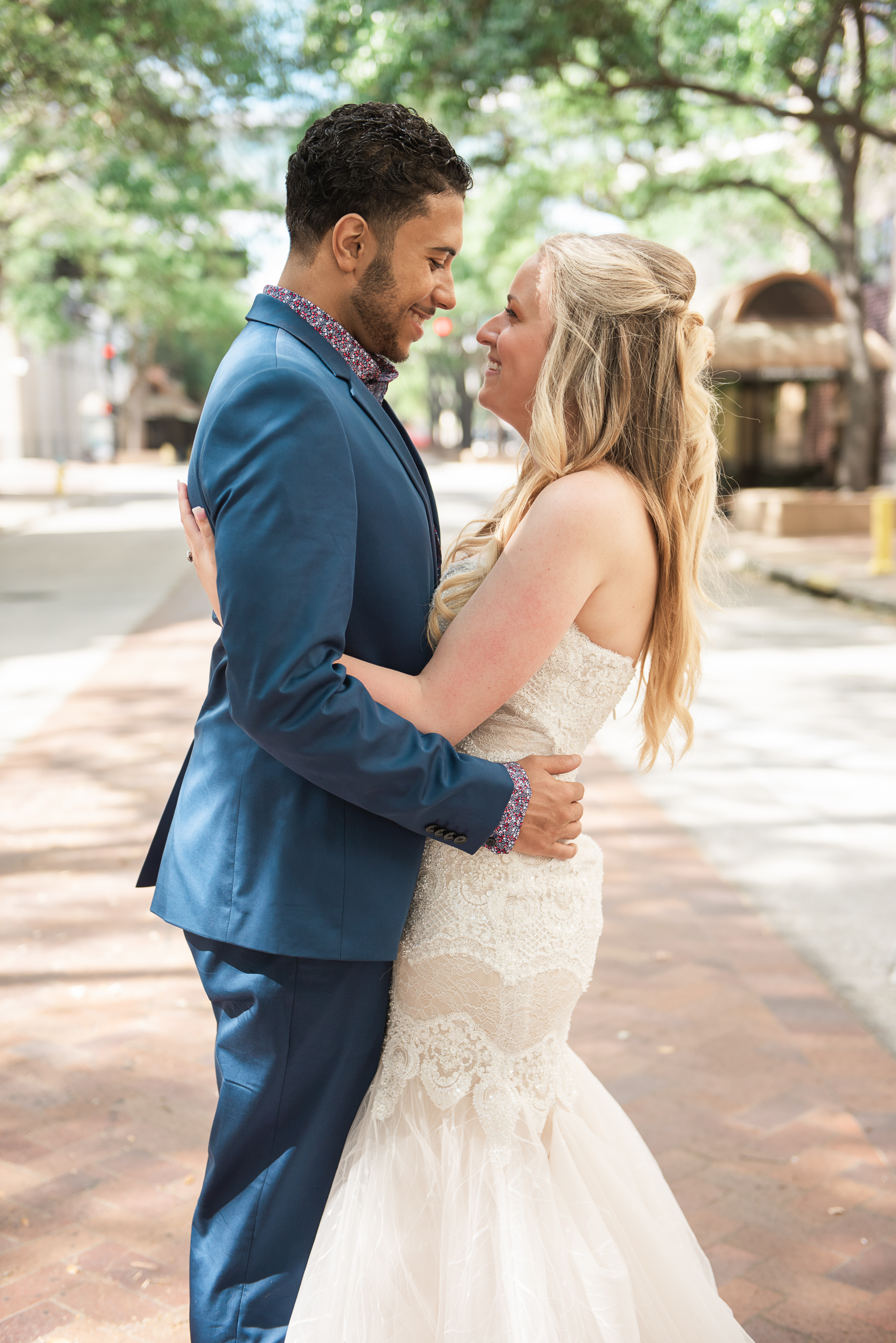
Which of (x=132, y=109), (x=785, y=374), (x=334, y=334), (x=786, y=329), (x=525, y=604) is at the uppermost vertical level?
(x=132, y=109)

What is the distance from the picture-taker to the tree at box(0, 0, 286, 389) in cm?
1556

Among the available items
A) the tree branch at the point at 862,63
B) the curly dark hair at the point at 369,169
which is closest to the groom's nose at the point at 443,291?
the curly dark hair at the point at 369,169

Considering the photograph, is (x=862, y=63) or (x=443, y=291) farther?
(x=862, y=63)

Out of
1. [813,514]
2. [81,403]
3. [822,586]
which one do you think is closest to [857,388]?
[813,514]

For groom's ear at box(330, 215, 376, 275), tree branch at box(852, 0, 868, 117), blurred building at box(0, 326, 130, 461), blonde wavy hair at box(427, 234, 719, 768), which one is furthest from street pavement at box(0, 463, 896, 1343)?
blurred building at box(0, 326, 130, 461)

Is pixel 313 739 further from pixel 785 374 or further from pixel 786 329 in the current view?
pixel 785 374

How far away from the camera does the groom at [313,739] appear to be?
1.71m

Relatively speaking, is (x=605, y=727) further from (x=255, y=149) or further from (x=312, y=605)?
(x=255, y=149)

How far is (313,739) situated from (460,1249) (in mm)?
955

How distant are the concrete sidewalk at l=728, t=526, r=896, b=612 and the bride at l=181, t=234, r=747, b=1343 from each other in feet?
35.3

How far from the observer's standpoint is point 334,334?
195 centimetres

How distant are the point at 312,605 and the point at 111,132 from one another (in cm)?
1995

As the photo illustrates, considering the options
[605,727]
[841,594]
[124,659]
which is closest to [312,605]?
[605,727]

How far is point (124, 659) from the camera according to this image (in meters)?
10.8
